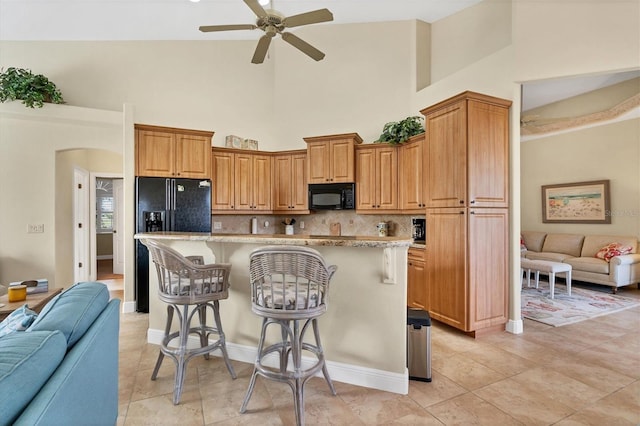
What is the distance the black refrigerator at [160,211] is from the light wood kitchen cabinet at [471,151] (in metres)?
3.10

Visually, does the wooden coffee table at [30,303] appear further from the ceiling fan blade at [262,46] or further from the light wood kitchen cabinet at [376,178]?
the light wood kitchen cabinet at [376,178]

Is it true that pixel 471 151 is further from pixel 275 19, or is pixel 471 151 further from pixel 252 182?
pixel 252 182

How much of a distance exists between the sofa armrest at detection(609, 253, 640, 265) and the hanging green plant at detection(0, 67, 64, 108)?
8.55 meters

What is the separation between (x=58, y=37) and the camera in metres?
4.31

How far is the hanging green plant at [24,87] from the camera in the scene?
3791 mm

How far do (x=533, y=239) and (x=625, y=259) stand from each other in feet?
5.54

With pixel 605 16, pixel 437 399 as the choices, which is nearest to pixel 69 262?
pixel 437 399

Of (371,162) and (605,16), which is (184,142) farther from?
(605,16)

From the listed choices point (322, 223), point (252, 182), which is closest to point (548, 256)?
point (322, 223)

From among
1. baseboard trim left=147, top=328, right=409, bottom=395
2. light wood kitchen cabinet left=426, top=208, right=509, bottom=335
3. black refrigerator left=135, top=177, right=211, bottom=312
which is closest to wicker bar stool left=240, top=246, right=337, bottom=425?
baseboard trim left=147, top=328, right=409, bottom=395

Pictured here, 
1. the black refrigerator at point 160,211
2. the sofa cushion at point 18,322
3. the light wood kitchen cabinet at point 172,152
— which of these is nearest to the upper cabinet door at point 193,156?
the light wood kitchen cabinet at point 172,152

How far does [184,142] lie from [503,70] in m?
4.01

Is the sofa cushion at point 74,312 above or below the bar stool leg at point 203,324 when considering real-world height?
above

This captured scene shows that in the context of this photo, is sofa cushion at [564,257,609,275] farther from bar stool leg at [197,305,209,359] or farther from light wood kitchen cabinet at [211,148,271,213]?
bar stool leg at [197,305,209,359]
